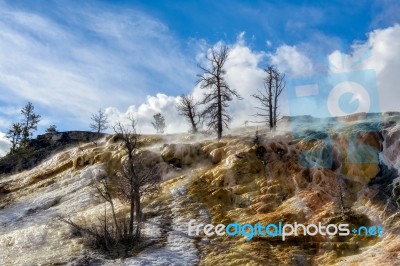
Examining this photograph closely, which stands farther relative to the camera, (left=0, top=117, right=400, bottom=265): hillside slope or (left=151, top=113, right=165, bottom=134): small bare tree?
(left=151, top=113, right=165, bottom=134): small bare tree

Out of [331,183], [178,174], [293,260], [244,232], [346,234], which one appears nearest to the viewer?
[293,260]

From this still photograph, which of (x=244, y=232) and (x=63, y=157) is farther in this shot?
(x=63, y=157)

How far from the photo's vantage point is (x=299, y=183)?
20969 millimetres

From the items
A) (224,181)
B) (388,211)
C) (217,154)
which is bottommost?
(388,211)

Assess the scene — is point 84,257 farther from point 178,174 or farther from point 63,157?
point 63,157

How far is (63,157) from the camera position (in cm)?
3794

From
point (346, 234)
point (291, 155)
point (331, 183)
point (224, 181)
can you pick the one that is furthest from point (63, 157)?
point (346, 234)

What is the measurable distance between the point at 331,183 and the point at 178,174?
10417mm

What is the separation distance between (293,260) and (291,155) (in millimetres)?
9298

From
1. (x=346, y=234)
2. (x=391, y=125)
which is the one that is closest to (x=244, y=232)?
(x=346, y=234)

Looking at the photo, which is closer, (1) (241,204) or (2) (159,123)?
(1) (241,204)

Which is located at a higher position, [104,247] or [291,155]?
[291,155]

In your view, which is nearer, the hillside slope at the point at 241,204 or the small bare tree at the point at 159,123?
the hillside slope at the point at 241,204

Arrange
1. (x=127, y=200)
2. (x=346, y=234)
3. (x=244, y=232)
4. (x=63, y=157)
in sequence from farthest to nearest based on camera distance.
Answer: (x=63, y=157) < (x=127, y=200) < (x=244, y=232) < (x=346, y=234)
